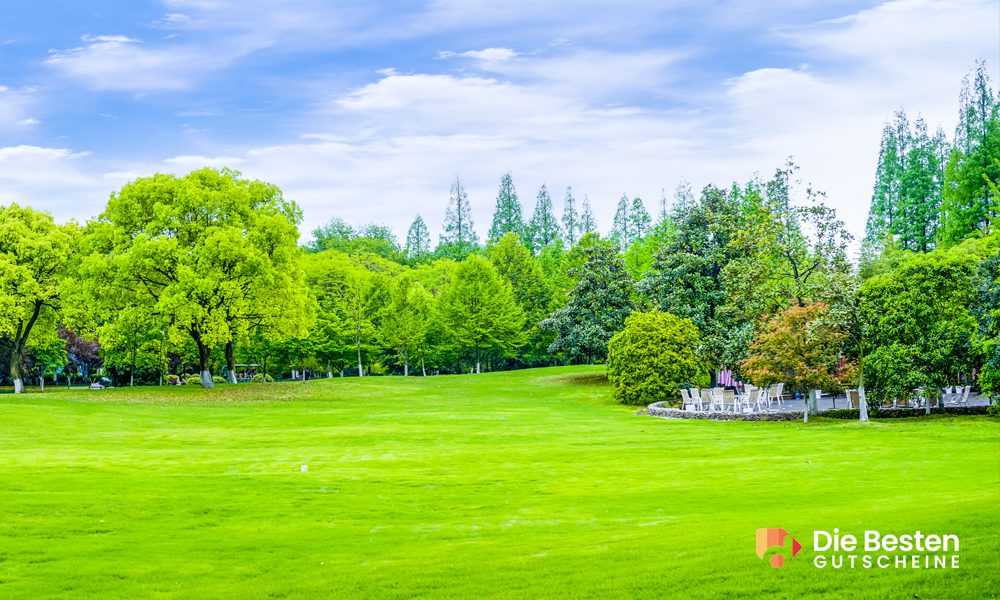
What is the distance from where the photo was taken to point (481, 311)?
64.0 meters

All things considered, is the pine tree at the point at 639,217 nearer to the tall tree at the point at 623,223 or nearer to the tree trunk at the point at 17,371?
the tall tree at the point at 623,223

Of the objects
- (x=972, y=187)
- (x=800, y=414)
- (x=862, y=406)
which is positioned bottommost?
(x=800, y=414)

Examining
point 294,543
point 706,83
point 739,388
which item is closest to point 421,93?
point 706,83

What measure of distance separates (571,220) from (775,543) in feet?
358

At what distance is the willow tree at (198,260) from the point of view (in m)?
39.3

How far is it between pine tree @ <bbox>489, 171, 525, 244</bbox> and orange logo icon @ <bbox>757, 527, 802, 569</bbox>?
10496 cm

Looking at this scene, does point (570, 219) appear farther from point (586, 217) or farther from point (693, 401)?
point (693, 401)

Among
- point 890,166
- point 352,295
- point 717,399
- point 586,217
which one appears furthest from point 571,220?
point 717,399

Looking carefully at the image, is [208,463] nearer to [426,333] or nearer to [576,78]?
[576,78]

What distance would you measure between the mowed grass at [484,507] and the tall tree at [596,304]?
82.3ft

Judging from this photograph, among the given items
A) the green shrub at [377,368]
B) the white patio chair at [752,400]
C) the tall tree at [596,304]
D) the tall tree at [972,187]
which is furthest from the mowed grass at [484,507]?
the green shrub at [377,368]

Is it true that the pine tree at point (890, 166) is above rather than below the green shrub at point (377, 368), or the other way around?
above

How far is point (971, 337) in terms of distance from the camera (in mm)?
25875

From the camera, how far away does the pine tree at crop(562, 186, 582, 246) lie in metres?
117
